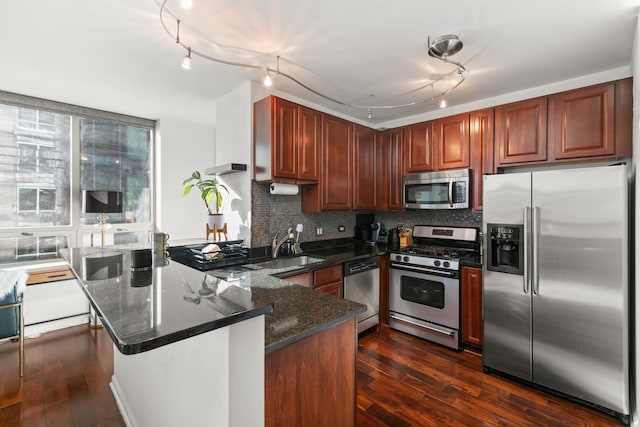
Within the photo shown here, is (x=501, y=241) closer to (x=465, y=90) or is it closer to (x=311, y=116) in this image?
(x=465, y=90)

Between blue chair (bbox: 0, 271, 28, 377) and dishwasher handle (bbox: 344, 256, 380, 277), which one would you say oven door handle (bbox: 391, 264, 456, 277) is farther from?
blue chair (bbox: 0, 271, 28, 377)

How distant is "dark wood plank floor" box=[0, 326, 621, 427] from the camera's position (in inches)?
79.2

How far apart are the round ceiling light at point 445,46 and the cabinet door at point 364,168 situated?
1423 millimetres

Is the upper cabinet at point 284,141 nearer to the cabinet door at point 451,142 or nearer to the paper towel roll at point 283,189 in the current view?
the paper towel roll at point 283,189

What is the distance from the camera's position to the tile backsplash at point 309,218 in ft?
9.87

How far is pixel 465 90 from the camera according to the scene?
Result: 3.07 m

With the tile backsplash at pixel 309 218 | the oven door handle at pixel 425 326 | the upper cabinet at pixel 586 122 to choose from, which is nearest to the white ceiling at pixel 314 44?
the upper cabinet at pixel 586 122

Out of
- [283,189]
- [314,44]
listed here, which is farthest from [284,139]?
[314,44]

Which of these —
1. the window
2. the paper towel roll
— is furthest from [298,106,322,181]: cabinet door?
the window

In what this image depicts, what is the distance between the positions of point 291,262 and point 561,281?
210 cm

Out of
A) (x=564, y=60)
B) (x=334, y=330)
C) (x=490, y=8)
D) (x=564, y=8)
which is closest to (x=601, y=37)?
(x=564, y=60)

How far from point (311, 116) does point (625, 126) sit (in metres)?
2.55

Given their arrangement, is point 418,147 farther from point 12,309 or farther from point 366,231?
point 12,309

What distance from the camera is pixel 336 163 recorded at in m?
3.34
